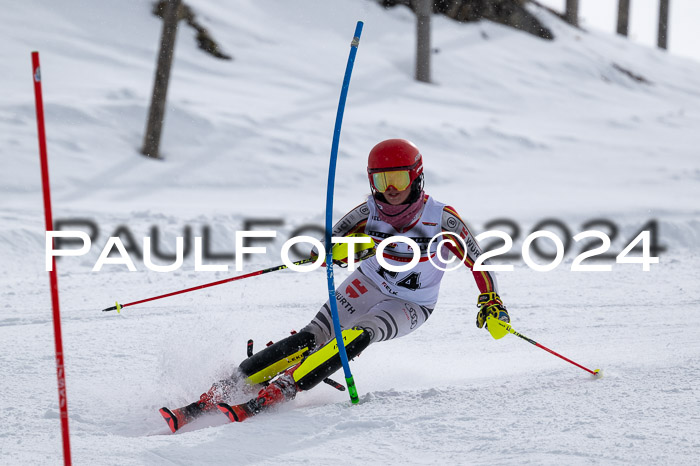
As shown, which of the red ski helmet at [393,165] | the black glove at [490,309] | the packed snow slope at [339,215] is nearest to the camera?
the packed snow slope at [339,215]

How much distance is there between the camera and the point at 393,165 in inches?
163

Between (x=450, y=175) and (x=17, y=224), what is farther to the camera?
(x=450, y=175)

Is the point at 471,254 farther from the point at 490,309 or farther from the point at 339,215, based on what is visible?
the point at 339,215

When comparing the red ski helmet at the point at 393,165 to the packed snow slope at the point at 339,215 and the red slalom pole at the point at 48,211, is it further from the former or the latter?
the red slalom pole at the point at 48,211

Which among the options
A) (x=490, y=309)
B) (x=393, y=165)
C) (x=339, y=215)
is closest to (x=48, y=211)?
(x=393, y=165)

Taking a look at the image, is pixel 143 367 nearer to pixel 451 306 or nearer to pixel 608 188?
pixel 451 306

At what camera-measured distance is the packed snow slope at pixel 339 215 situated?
11.2 feet

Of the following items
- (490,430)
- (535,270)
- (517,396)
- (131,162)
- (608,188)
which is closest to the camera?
(490,430)

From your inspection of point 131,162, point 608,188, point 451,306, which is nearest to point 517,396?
point 451,306

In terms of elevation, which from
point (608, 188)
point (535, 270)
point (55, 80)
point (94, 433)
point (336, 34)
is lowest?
point (94, 433)

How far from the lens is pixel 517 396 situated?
390cm

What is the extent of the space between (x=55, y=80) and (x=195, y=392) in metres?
11.4

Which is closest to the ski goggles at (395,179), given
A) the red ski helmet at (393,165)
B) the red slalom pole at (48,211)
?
the red ski helmet at (393,165)

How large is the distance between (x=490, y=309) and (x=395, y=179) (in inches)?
35.7
